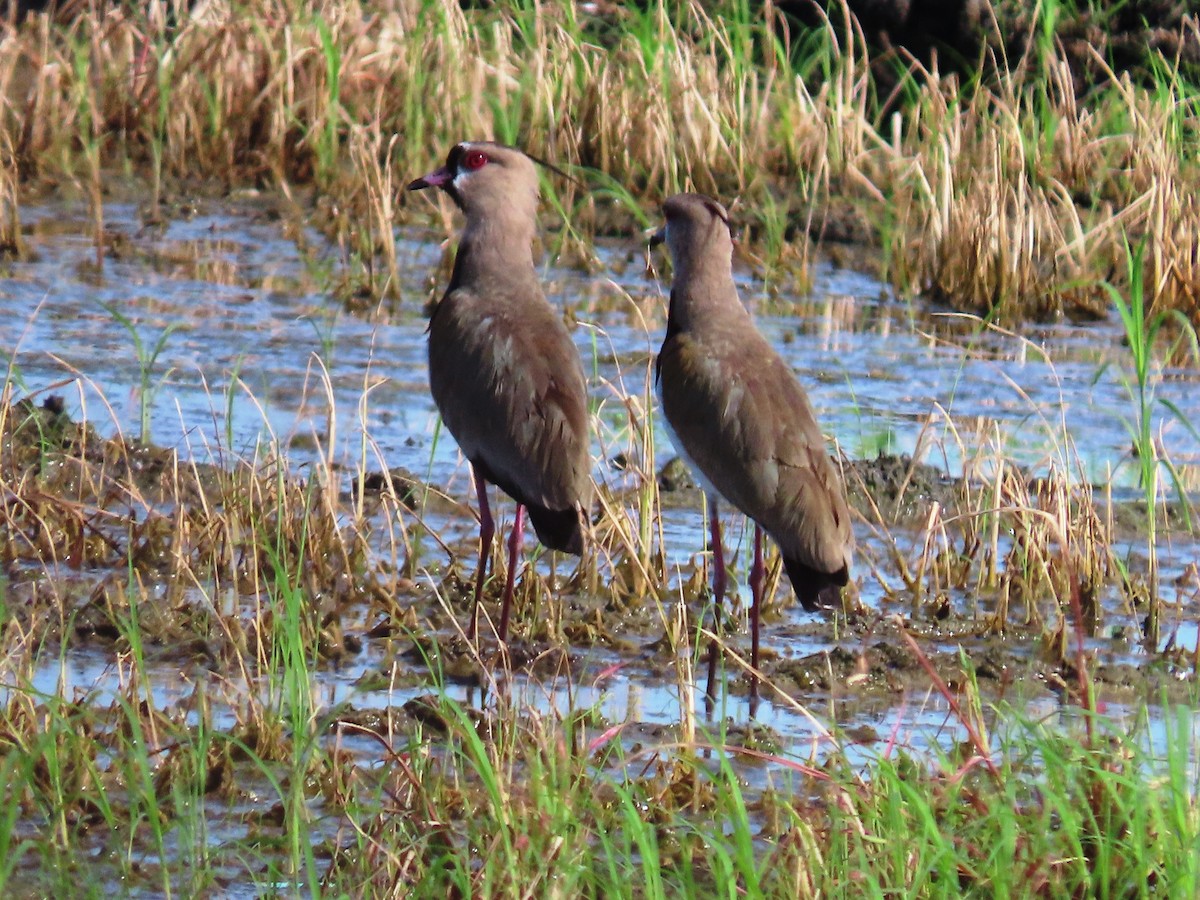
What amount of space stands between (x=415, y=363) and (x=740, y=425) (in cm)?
286

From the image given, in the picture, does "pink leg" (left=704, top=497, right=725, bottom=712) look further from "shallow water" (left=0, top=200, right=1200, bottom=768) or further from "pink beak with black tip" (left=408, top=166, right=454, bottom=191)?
"pink beak with black tip" (left=408, top=166, right=454, bottom=191)

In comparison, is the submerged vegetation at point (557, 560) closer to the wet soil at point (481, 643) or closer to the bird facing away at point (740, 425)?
the wet soil at point (481, 643)

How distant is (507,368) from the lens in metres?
5.18

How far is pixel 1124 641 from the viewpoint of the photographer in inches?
211

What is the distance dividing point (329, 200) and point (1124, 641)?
533 centimetres

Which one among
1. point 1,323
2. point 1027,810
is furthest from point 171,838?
point 1,323

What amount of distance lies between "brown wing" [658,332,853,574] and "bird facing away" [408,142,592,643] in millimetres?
263

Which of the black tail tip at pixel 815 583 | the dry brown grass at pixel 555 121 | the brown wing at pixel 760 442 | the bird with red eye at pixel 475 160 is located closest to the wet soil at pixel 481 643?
the black tail tip at pixel 815 583

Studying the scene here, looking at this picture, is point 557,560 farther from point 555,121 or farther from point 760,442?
point 555,121

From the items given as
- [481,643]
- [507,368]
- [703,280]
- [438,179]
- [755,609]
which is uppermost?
[438,179]

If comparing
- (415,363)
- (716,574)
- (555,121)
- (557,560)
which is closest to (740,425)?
(716,574)

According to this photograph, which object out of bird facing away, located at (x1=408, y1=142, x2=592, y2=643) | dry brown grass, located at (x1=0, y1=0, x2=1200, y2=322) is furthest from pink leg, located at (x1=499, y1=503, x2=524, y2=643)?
dry brown grass, located at (x1=0, y1=0, x2=1200, y2=322)

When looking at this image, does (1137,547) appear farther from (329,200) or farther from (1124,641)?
(329,200)

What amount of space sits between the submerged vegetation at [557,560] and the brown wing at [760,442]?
0.29 meters
